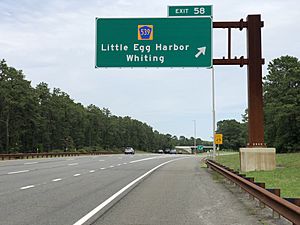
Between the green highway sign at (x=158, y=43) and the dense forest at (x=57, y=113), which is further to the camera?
the dense forest at (x=57, y=113)

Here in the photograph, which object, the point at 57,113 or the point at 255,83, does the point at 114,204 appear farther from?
the point at 57,113

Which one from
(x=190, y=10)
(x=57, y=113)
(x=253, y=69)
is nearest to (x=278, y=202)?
(x=253, y=69)

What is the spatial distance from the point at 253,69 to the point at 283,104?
57.5m

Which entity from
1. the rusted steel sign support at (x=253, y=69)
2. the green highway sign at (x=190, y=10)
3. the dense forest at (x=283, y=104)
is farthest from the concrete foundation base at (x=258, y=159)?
the dense forest at (x=283, y=104)

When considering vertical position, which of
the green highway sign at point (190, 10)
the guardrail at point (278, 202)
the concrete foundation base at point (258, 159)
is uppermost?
the green highway sign at point (190, 10)

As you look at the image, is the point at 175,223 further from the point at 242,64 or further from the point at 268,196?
the point at 242,64

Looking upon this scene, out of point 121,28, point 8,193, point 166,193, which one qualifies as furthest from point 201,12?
point 8,193

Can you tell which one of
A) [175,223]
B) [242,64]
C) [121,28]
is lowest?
[175,223]

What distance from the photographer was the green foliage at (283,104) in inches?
3091

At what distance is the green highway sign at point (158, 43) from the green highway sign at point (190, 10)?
28cm

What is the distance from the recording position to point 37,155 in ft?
180

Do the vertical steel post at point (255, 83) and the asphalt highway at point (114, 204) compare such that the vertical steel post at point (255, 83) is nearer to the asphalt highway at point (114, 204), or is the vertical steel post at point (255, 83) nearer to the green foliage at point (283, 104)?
the asphalt highway at point (114, 204)

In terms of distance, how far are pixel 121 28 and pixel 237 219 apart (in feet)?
58.2

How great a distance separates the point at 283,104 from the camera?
79.4m
